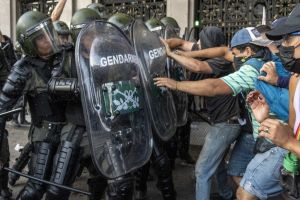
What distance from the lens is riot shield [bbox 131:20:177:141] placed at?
13.0 feet

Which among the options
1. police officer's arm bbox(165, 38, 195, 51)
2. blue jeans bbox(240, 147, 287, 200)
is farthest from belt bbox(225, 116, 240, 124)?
blue jeans bbox(240, 147, 287, 200)

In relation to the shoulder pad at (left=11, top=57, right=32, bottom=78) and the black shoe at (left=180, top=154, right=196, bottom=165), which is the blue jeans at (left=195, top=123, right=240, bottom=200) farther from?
the black shoe at (left=180, top=154, right=196, bottom=165)

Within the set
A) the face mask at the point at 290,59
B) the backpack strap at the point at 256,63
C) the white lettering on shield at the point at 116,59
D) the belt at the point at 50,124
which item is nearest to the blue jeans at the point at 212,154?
the backpack strap at the point at 256,63

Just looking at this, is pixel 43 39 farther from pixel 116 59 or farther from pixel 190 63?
pixel 190 63

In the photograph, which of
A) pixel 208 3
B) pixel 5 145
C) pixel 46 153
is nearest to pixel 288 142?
pixel 46 153

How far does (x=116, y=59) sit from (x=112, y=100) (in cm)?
32

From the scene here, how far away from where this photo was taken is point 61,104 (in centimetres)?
395

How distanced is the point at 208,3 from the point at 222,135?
16.4ft

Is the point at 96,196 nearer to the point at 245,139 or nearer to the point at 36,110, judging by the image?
the point at 36,110

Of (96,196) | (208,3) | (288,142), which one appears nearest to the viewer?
(288,142)

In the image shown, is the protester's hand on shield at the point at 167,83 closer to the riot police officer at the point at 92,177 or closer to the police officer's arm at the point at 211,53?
the riot police officer at the point at 92,177

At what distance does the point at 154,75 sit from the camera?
408 centimetres

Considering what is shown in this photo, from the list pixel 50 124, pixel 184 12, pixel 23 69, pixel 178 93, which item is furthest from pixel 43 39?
pixel 184 12

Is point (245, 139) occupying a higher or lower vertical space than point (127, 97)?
lower
